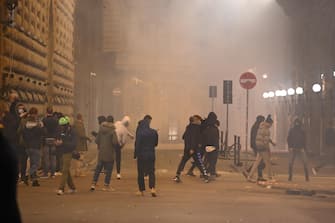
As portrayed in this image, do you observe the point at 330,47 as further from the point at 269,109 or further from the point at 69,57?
the point at 269,109

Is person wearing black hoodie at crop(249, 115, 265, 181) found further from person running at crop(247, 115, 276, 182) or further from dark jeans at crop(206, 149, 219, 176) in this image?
dark jeans at crop(206, 149, 219, 176)

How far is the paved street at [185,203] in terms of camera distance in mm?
10445

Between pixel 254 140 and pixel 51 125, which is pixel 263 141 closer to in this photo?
pixel 254 140

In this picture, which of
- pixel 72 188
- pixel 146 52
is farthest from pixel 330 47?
pixel 146 52

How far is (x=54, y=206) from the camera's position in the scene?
11562mm

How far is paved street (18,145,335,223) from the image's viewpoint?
34.3 ft

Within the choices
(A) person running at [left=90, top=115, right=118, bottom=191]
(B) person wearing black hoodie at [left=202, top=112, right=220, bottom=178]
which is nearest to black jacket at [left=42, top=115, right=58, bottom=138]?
(A) person running at [left=90, top=115, right=118, bottom=191]

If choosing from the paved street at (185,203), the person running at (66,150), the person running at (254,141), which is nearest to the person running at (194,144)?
the paved street at (185,203)

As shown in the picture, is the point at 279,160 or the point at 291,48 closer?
the point at 279,160

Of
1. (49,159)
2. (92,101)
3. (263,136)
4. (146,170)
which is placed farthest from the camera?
(92,101)

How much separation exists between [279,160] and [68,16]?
382 inches

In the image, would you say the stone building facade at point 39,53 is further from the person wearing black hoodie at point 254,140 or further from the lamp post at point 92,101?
the lamp post at point 92,101

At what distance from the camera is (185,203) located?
12.3 metres

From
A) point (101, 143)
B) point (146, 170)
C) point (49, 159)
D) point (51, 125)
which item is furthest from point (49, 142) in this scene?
point (146, 170)
